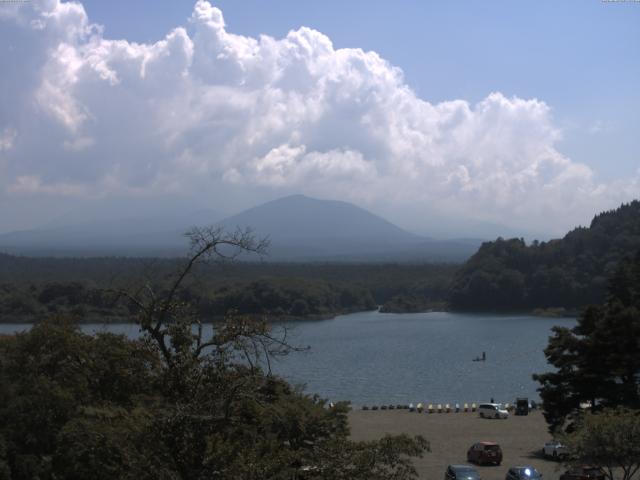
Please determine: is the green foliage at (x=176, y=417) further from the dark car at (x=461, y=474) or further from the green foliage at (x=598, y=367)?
the green foliage at (x=598, y=367)

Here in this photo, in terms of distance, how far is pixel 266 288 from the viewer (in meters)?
62.7

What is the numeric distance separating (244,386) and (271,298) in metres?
56.1

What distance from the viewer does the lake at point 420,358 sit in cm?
3119

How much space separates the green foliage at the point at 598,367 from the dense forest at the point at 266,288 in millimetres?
22756

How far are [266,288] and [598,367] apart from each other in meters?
47.2

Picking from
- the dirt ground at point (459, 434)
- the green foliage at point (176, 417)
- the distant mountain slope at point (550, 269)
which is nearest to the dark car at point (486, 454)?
the dirt ground at point (459, 434)

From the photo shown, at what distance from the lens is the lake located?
31188 mm

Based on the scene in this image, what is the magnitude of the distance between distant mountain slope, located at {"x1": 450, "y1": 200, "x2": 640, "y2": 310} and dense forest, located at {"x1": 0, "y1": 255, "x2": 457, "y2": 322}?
7072 mm

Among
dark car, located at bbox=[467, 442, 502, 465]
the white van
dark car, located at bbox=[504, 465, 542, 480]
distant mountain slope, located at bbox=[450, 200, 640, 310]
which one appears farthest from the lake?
dark car, located at bbox=[504, 465, 542, 480]

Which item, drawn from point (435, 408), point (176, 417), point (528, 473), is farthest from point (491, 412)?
point (176, 417)

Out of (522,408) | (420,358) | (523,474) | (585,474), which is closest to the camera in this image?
(585,474)

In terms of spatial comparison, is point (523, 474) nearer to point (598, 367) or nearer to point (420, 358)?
point (598, 367)

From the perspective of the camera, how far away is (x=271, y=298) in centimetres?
6225

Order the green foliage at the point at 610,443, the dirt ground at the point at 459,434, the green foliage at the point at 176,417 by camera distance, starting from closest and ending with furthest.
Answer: the green foliage at the point at 176,417 < the green foliage at the point at 610,443 < the dirt ground at the point at 459,434
